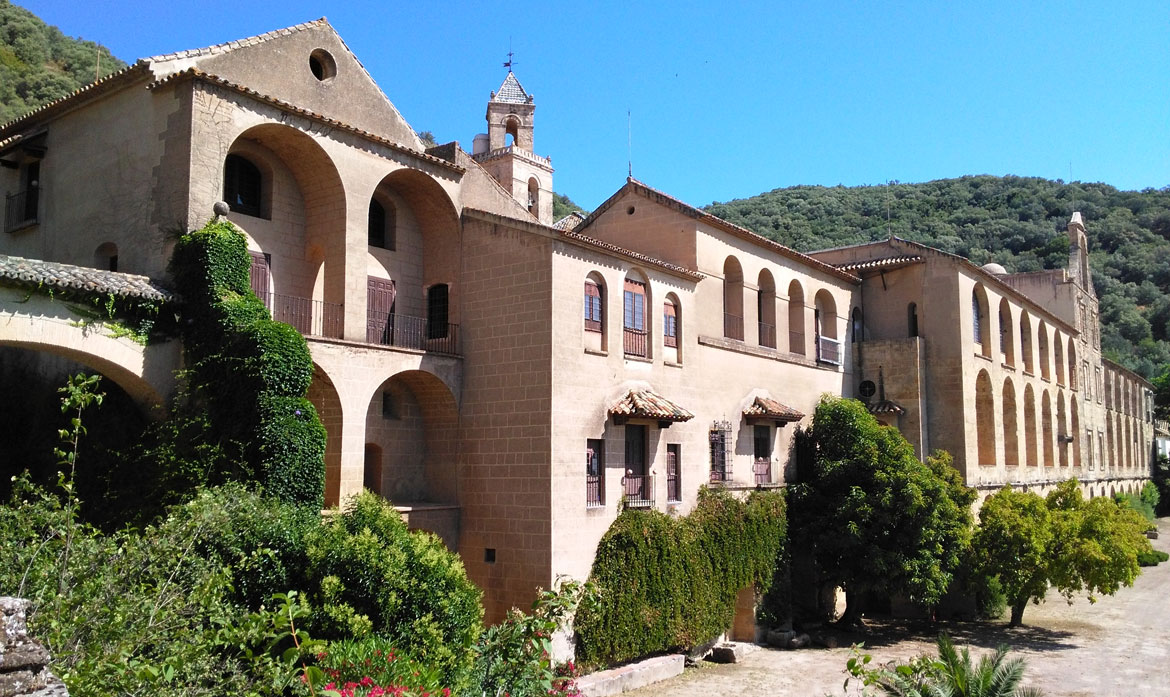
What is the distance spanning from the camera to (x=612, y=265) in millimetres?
23125

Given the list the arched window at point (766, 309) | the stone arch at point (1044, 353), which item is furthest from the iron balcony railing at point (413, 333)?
the stone arch at point (1044, 353)

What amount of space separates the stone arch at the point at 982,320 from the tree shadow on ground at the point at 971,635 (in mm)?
11205

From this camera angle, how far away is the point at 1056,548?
93.2 feet

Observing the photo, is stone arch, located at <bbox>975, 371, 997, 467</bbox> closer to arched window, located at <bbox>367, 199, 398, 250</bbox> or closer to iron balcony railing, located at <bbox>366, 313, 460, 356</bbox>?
iron balcony railing, located at <bbox>366, 313, 460, 356</bbox>

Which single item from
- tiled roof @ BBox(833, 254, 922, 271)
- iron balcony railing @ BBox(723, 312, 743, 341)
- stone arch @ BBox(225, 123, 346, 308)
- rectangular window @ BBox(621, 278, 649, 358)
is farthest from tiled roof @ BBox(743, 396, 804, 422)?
stone arch @ BBox(225, 123, 346, 308)

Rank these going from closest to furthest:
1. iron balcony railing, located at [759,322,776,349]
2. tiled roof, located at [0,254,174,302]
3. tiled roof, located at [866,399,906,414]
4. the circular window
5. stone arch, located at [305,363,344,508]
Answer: tiled roof, located at [0,254,174,302], stone arch, located at [305,363,344,508], the circular window, iron balcony railing, located at [759,322,776,349], tiled roof, located at [866,399,906,414]

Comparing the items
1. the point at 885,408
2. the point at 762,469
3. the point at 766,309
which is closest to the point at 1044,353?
the point at 885,408

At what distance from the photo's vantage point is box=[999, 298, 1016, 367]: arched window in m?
39.3

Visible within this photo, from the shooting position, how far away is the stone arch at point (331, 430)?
1964 centimetres

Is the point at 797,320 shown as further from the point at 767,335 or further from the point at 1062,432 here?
the point at 1062,432

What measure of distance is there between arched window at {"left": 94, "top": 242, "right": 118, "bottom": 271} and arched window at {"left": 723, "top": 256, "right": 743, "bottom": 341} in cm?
1778

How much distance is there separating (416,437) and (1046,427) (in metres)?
35.0

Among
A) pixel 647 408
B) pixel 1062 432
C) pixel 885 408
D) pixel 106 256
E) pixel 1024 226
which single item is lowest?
pixel 1062 432

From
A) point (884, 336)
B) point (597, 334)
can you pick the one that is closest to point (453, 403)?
point (597, 334)
